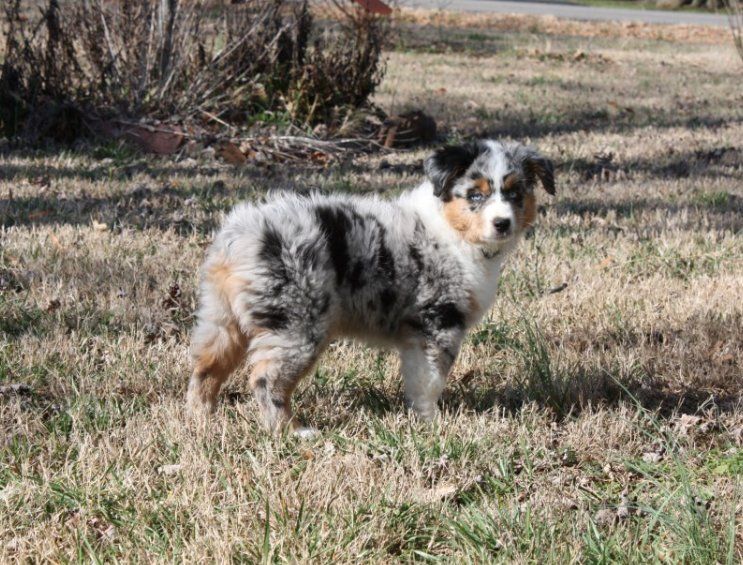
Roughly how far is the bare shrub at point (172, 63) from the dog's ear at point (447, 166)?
6842 millimetres

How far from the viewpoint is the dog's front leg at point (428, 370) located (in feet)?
14.9

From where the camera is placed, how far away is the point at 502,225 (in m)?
4.61

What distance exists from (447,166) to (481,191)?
0.68 ft

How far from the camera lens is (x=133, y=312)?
18.5 feet

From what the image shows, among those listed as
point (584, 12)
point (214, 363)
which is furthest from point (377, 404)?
point (584, 12)

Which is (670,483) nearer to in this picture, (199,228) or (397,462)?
(397,462)

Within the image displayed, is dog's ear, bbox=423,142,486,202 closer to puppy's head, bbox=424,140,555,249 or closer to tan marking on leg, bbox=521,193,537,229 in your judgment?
puppy's head, bbox=424,140,555,249

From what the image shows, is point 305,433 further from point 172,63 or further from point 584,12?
point 584,12

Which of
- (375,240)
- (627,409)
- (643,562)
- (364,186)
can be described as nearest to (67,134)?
(364,186)

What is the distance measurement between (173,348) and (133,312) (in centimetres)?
54

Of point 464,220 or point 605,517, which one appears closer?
point 605,517

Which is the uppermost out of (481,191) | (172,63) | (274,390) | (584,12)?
(584,12)

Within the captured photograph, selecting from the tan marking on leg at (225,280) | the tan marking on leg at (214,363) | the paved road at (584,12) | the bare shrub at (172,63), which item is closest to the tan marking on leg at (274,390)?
the tan marking on leg at (214,363)

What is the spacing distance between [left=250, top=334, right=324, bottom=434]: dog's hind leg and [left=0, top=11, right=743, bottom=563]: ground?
0.10 meters
